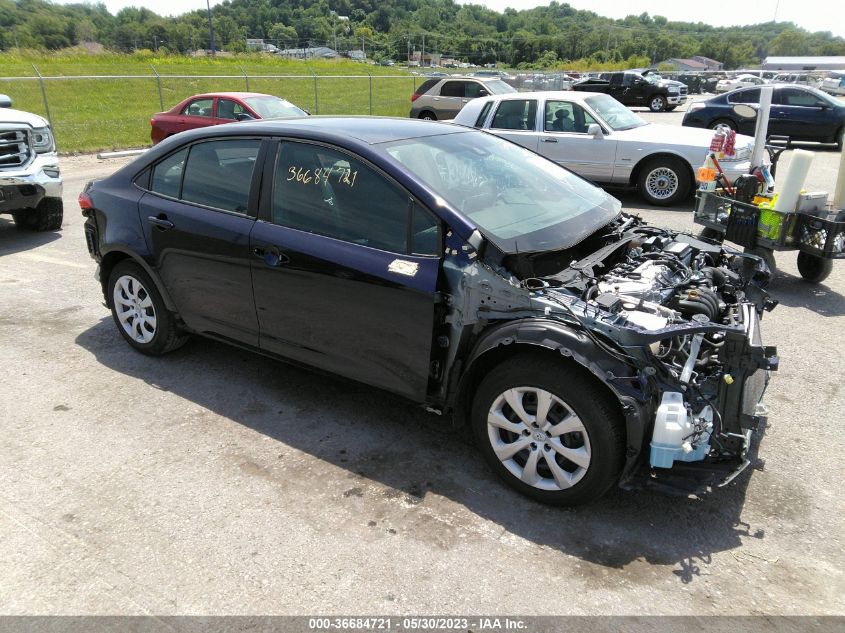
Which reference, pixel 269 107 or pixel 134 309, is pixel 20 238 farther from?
pixel 269 107

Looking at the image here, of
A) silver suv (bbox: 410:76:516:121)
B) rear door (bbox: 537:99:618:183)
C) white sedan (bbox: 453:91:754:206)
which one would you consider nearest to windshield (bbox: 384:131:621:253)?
white sedan (bbox: 453:91:754:206)

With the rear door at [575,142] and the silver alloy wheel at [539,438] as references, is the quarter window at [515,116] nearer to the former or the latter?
the rear door at [575,142]

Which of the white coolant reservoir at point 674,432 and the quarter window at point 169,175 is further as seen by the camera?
the quarter window at point 169,175

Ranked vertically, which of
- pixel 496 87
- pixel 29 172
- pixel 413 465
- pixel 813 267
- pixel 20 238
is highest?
pixel 496 87

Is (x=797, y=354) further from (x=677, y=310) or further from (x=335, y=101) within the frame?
(x=335, y=101)

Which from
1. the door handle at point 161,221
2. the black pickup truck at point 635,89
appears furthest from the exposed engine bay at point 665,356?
the black pickup truck at point 635,89

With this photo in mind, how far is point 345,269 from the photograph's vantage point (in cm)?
352

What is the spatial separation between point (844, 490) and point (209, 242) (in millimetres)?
3870

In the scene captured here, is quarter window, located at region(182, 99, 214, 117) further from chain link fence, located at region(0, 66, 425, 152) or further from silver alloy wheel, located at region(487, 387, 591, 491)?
silver alloy wheel, located at region(487, 387, 591, 491)

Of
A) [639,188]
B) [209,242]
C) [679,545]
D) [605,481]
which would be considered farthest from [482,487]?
[639,188]

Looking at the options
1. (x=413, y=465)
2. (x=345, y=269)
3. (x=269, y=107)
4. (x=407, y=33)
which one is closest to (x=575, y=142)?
(x=269, y=107)

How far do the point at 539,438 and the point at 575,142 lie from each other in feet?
26.4

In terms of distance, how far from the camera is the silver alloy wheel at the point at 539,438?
9.84ft

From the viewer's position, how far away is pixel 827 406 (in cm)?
A: 415
